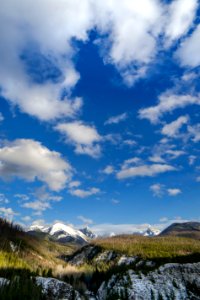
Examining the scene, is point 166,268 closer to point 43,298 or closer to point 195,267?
point 195,267

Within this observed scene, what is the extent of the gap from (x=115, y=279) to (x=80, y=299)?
2576 cm

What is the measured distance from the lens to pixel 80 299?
126 meters

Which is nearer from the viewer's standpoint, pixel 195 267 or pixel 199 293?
pixel 199 293

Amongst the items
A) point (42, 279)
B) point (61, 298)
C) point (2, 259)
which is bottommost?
point (61, 298)

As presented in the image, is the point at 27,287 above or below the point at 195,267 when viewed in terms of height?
below

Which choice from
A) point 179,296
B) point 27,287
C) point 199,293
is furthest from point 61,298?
point 199,293

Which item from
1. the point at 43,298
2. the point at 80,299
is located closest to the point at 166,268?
the point at 80,299

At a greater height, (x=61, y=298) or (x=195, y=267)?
(x=195, y=267)

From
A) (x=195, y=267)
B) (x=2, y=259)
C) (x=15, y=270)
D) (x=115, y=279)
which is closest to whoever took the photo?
(x=115, y=279)

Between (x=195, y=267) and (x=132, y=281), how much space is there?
35.7 metres

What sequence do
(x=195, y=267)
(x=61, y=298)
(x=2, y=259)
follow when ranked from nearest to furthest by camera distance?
(x=61, y=298)
(x=195, y=267)
(x=2, y=259)

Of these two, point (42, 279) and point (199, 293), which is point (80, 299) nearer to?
point (42, 279)

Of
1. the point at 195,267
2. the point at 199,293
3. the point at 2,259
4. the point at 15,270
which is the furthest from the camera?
the point at 2,259

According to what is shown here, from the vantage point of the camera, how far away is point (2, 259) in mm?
185750
